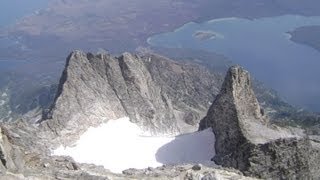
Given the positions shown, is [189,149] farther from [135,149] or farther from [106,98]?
[106,98]

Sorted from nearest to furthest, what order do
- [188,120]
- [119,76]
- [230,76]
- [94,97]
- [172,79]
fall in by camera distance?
[230,76]
[94,97]
[119,76]
[188,120]
[172,79]

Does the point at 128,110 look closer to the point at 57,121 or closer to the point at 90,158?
the point at 57,121

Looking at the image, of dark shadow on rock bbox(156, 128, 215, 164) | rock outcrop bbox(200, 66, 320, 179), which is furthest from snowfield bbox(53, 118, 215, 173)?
rock outcrop bbox(200, 66, 320, 179)

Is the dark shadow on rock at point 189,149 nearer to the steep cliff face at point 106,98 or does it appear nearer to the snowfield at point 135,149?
the snowfield at point 135,149

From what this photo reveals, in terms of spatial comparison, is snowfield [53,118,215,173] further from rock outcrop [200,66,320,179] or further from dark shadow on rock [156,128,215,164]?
rock outcrop [200,66,320,179]

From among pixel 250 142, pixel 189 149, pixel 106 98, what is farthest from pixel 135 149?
pixel 250 142

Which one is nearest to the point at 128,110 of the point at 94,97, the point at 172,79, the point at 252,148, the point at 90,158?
the point at 94,97
